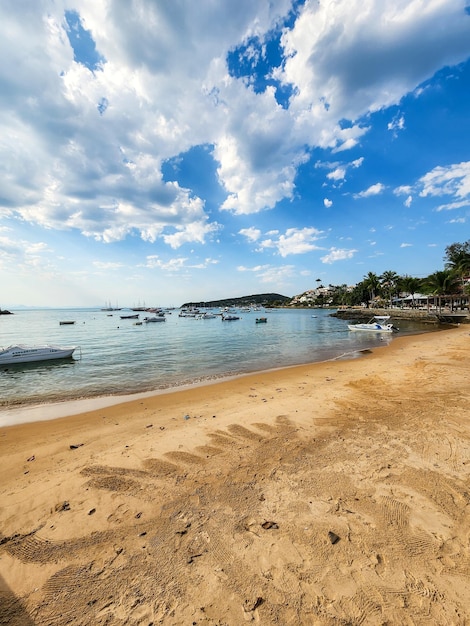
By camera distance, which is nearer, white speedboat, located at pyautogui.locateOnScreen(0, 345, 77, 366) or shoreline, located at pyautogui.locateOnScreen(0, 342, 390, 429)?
shoreline, located at pyautogui.locateOnScreen(0, 342, 390, 429)

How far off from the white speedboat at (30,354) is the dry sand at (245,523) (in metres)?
16.3

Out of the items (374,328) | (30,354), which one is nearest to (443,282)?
(374,328)

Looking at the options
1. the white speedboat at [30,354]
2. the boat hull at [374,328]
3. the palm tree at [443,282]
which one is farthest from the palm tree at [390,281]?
the white speedboat at [30,354]

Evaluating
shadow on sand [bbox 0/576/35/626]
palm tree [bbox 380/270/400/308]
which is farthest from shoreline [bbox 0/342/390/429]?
palm tree [bbox 380/270/400/308]

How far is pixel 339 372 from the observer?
48.1 feet

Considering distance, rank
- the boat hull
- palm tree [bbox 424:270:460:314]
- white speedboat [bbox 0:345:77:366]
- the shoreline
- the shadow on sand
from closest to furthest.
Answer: the shadow on sand
the shoreline
white speedboat [bbox 0:345:77:366]
the boat hull
palm tree [bbox 424:270:460:314]

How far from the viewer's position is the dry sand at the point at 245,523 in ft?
8.56

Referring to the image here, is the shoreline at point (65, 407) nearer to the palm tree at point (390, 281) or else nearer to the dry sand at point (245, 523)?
the dry sand at point (245, 523)

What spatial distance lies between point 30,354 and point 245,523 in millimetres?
23789

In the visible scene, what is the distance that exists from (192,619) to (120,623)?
683mm

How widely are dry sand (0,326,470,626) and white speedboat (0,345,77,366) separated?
16.3m

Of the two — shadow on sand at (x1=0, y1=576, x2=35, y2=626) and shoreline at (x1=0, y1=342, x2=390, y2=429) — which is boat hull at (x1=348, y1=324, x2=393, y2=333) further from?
shadow on sand at (x1=0, y1=576, x2=35, y2=626)

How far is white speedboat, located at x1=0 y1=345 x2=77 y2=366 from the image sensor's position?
20141 mm

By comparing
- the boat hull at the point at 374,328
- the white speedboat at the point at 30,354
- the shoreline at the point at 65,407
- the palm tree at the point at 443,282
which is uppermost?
→ the palm tree at the point at 443,282
